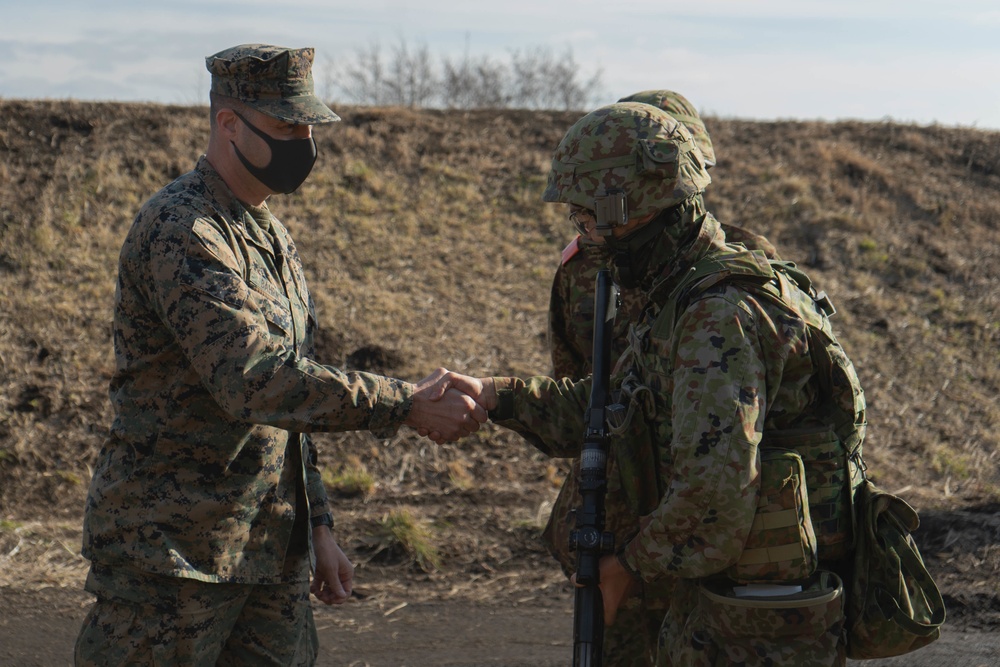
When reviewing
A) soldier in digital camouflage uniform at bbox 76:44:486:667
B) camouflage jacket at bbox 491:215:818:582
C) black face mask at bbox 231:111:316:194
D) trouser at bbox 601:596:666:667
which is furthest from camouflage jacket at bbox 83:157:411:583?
trouser at bbox 601:596:666:667

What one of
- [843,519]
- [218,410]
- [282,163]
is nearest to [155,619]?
[218,410]

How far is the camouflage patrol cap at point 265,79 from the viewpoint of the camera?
3336 mm

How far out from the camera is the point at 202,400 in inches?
127

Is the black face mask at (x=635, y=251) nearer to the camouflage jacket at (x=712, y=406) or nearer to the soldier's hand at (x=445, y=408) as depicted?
the camouflage jacket at (x=712, y=406)

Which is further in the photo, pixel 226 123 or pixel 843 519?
pixel 226 123

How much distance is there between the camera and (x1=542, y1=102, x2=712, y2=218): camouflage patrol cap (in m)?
3.05

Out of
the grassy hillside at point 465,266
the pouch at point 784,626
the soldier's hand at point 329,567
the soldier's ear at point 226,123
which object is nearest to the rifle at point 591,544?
the pouch at point 784,626

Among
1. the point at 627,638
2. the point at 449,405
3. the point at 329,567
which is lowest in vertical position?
the point at 627,638

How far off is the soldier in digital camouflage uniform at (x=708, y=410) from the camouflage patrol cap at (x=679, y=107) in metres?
1.64

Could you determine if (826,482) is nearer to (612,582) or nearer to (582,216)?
(612,582)

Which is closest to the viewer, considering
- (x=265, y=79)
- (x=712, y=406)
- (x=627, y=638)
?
(x=712, y=406)

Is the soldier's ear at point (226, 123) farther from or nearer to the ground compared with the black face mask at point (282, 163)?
farther from the ground

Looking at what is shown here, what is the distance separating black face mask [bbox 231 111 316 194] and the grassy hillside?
3.64 meters

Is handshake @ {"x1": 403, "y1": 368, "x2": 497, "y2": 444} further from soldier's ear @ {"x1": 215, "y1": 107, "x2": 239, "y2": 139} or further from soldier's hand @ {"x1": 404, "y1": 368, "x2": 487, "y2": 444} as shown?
soldier's ear @ {"x1": 215, "y1": 107, "x2": 239, "y2": 139}
